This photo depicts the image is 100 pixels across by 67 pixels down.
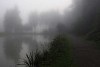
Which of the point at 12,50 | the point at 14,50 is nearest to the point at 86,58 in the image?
the point at 14,50

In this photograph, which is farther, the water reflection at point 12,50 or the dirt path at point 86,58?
the water reflection at point 12,50

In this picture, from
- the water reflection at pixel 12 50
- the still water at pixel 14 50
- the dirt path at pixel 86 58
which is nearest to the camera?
the dirt path at pixel 86 58

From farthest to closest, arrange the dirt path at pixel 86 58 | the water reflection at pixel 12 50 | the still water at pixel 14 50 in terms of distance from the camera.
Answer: the water reflection at pixel 12 50 → the still water at pixel 14 50 → the dirt path at pixel 86 58

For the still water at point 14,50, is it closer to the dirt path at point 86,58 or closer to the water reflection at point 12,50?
the water reflection at point 12,50

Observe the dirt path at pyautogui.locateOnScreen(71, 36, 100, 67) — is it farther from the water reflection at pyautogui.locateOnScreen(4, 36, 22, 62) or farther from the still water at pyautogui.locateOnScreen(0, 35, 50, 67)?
the water reflection at pyautogui.locateOnScreen(4, 36, 22, 62)

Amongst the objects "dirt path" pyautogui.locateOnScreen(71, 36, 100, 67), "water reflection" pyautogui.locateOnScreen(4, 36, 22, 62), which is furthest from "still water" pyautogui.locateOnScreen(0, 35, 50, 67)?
"dirt path" pyautogui.locateOnScreen(71, 36, 100, 67)

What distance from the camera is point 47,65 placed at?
11000 millimetres

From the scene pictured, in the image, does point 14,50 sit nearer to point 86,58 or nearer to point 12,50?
point 12,50

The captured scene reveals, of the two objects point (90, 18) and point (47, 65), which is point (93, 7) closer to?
point (90, 18)

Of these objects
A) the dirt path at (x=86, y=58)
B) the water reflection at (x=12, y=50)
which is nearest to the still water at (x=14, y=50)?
the water reflection at (x=12, y=50)

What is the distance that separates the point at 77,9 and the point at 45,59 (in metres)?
50.4

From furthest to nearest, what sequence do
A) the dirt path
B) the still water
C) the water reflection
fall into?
the water reflection < the still water < the dirt path

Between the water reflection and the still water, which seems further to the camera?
the water reflection

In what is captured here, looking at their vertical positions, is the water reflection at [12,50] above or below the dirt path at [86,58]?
above
